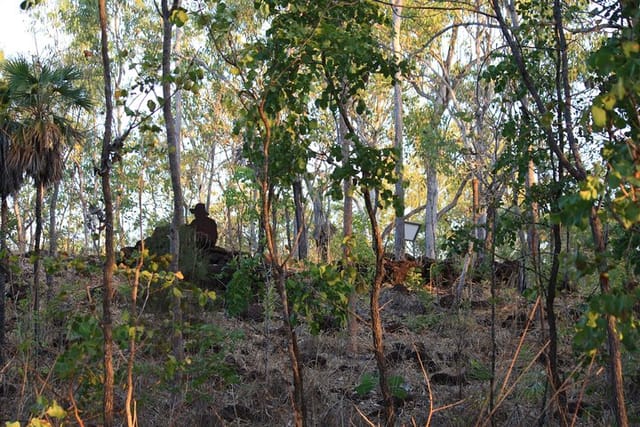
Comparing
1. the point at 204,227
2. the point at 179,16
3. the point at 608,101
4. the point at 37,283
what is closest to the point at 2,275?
the point at 37,283

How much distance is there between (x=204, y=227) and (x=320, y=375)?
6971 millimetres

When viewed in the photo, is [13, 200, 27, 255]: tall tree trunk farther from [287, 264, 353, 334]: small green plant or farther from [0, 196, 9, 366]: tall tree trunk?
[287, 264, 353, 334]: small green plant

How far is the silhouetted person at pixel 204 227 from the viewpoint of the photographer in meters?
15.4

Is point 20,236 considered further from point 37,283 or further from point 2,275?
point 37,283

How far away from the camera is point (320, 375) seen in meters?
9.52

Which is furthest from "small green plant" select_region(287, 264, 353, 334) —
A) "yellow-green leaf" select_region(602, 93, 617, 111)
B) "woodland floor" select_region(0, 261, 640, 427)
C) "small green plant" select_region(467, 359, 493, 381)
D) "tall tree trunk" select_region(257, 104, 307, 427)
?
"yellow-green leaf" select_region(602, 93, 617, 111)

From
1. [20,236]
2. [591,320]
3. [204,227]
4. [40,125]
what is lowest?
[591,320]

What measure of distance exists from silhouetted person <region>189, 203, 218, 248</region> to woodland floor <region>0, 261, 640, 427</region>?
2.65 metres

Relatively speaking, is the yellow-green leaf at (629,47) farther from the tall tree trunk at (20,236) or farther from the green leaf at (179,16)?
the tall tree trunk at (20,236)

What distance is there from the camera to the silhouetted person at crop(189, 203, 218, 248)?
15.4 metres

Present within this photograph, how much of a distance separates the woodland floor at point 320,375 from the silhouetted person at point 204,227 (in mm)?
2648

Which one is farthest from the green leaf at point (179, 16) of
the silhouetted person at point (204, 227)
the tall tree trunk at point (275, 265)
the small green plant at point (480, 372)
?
the silhouetted person at point (204, 227)

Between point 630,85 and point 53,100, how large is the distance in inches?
444

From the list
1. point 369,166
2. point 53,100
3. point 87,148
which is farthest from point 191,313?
point 87,148
